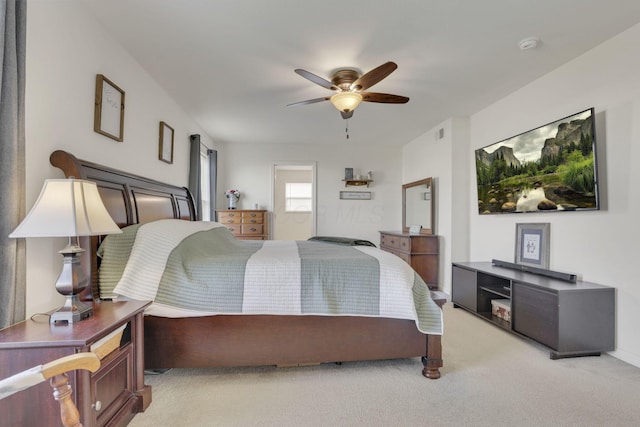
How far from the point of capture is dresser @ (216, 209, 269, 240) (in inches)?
199

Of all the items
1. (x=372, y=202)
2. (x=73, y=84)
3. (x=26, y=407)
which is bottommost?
(x=26, y=407)

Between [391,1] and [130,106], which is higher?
[391,1]

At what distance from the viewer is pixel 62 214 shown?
133cm

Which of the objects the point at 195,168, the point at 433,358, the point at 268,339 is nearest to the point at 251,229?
the point at 195,168

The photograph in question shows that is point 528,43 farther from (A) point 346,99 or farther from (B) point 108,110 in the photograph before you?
(B) point 108,110

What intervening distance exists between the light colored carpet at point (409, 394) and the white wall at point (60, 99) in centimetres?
98

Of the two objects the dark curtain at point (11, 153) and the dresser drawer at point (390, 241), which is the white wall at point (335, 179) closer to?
the dresser drawer at point (390, 241)

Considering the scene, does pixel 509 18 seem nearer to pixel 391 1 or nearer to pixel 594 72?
pixel 391 1

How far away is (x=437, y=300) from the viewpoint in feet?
6.84

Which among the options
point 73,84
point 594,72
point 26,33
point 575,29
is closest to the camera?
point 26,33

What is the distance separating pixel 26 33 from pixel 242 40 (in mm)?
1253

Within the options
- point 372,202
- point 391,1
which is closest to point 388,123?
point 372,202

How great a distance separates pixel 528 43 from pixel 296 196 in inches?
228

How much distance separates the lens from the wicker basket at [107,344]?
4.49ft
